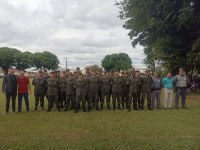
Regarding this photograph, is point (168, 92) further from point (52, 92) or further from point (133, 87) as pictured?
point (52, 92)

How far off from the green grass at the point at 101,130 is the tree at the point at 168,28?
13.4 m

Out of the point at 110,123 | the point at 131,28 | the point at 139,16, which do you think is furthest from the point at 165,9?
the point at 110,123

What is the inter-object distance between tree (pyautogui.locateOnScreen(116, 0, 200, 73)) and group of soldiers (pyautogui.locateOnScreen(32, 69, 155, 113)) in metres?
10.7

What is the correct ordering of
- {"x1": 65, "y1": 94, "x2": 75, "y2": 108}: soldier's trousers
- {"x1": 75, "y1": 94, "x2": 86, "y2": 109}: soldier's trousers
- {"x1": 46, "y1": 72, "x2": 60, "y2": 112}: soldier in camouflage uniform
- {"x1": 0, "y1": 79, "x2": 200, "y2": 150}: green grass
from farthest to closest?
{"x1": 65, "y1": 94, "x2": 75, "y2": 108}: soldier's trousers < {"x1": 46, "y1": 72, "x2": 60, "y2": 112}: soldier in camouflage uniform < {"x1": 75, "y1": 94, "x2": 86, "y2": 109}: soldier's trousers < {"x1": 0, "y1": 79, "x2": 200, "y2": 150}: green grass

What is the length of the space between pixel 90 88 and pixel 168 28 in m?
14.1

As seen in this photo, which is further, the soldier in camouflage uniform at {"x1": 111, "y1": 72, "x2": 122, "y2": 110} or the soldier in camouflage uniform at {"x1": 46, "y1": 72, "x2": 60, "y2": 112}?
the soldier in camouflage uniform at {"x1": 111, "y1": 72, "x2": 122, "y2": 110}

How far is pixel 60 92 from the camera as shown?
16016 millimetres

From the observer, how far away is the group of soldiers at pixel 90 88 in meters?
15.5

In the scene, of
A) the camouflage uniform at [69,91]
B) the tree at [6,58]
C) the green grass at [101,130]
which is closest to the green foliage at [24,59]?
the tree at [6,58]

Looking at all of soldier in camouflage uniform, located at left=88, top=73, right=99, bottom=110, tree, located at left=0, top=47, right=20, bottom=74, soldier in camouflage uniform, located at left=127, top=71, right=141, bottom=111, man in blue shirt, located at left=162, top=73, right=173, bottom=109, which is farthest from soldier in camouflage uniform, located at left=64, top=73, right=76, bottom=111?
tree, located at left=0, top=47, right=20, bottom=74

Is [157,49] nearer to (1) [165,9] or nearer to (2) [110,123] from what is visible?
(1) [165,9]

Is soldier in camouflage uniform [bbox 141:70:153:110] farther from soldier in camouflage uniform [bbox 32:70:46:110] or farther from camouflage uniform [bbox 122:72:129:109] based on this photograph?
soldier in camouflage uniform [bbox 32:70:46:110]

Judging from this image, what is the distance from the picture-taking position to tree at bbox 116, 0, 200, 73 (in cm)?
2603

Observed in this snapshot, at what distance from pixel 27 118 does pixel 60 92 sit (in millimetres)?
3152
